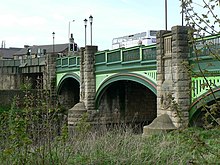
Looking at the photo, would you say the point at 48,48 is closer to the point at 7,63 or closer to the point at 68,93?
the point at 7,63

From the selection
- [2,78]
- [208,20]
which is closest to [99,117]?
[2,78]

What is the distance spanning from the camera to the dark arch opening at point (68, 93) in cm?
3654

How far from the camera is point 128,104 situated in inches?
1147

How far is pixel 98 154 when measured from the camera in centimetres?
719

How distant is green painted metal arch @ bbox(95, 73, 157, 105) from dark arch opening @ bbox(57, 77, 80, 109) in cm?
947

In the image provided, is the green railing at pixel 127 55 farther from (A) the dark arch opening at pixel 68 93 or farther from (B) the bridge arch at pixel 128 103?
(A) the dark arch opening at pixel 68 93

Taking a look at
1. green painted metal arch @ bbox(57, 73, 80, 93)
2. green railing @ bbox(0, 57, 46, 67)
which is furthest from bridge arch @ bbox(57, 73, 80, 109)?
green railing @ bbox(0, 57, 46, 67)

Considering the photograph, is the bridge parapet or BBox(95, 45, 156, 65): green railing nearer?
BBox(95, 45, 156, 65): green railing

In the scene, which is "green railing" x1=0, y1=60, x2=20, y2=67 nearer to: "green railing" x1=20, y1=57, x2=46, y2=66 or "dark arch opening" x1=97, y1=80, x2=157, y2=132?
"green railing" x1=20, y1=57, x2=46, y2=66

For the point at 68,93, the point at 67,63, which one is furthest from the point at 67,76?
the point at 68,93

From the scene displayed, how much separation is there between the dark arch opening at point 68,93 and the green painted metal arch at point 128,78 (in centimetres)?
947

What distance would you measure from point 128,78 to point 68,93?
17397mm

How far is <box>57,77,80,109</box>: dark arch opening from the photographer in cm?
3654

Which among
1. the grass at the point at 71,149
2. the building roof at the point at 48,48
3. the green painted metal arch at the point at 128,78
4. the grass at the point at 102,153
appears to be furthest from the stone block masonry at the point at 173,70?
the building roof at the point at 48,48
